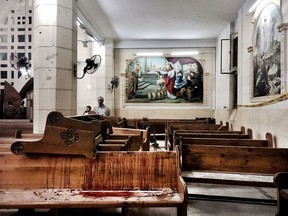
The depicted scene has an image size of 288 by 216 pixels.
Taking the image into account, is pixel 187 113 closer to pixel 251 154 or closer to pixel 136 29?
pixel 136 29

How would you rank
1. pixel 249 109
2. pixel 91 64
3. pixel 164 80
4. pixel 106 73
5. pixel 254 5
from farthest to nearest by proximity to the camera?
pixel 164 80
pixel 106 73
pixel 91 64
pixel 249 109
pixel 254 5

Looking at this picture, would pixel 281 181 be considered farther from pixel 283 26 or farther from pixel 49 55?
pixel 49 55

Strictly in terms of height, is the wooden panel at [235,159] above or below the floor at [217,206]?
above

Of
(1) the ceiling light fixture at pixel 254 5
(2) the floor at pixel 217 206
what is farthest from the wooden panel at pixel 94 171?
(1) the ceiling light fixture at pixel 254 5

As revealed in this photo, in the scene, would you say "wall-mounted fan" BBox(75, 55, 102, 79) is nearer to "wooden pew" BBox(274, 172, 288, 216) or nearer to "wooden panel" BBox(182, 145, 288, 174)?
"wooden panel" BBox(182, 145, 288, 174)

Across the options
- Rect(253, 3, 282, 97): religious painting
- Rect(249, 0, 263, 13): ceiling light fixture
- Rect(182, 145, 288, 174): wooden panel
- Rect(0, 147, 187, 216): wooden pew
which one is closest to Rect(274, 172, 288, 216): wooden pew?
Rect(182, 145, 288, 174): wooden panel

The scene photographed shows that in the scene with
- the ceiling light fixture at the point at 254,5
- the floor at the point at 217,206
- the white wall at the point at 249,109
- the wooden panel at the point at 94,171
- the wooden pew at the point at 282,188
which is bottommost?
the floor at the point at 217,206

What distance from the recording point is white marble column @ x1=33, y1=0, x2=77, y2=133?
14.8ft

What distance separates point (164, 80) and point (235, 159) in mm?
6647

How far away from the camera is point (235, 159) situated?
3.22m

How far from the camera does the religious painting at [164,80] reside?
9.58m

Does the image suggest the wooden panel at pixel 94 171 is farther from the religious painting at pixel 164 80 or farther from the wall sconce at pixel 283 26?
the religious painting at pixel 164 80

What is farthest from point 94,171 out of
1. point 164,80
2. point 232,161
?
point 164,80

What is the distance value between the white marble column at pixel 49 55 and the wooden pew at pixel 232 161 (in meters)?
2.57
